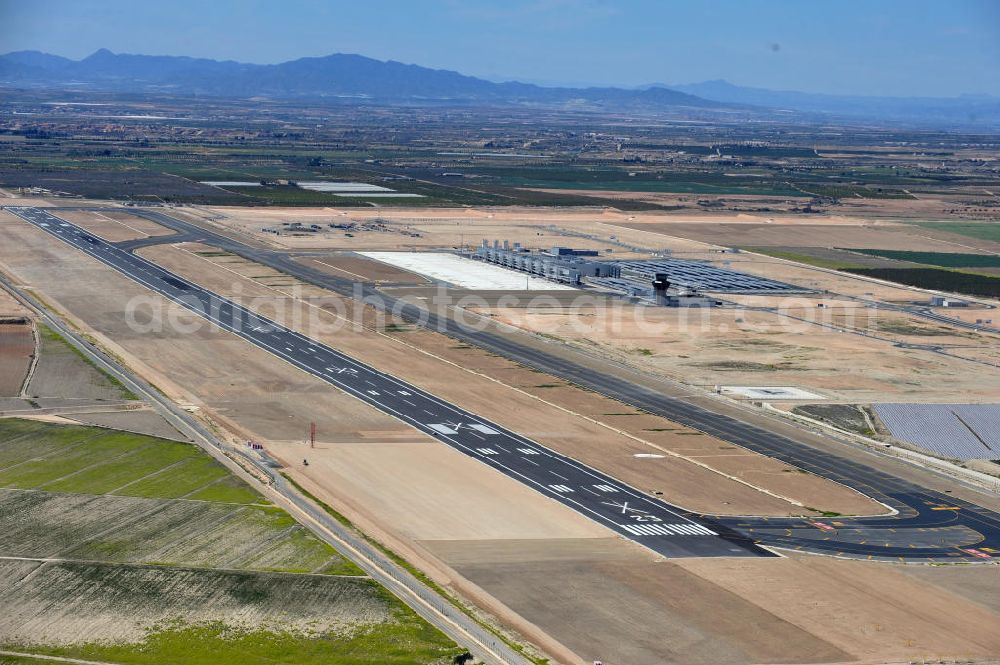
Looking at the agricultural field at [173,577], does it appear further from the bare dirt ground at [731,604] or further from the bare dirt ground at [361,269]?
the bare dirt ground at [361,269]

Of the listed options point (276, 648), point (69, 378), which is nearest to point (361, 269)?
point (69, 378)

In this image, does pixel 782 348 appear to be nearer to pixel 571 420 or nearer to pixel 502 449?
pixel 571 420

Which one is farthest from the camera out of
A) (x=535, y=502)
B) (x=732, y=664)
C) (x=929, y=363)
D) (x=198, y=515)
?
(x=929, y=363)

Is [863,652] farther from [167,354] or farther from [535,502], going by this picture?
[167,354]

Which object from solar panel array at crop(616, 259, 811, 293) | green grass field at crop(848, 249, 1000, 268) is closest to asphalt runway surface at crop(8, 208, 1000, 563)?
solar panel array at crop(616, 259, 811, 293)

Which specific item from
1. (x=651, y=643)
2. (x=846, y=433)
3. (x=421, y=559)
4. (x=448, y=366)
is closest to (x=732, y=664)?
(x=651, y=643)

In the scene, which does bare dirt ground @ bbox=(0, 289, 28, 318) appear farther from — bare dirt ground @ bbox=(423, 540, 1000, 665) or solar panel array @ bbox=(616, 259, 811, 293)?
solar panel array @ bbox=(616, 259, 811, 293)
